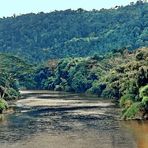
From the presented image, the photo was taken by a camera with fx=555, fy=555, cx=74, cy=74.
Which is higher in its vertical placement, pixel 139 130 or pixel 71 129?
pixel 71 129

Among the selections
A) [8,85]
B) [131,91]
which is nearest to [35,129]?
[131,91]

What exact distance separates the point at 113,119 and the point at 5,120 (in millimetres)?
18587

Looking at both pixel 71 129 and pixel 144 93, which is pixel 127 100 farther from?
pixel 71 129

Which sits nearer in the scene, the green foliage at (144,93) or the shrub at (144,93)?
the green foliage at (144,93)

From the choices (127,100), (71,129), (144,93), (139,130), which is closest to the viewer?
Result: (139,130)

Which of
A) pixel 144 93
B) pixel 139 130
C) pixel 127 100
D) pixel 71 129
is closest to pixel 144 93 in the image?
pixel 144 93

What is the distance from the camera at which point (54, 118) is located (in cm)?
9700

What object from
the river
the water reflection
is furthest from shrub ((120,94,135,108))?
the water reflection

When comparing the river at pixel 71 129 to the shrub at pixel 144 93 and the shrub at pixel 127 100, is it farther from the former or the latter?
the shrub at pixel 144 93

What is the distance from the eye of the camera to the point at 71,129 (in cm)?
8288

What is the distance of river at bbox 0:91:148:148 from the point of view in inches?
2785

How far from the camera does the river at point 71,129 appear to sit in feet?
232

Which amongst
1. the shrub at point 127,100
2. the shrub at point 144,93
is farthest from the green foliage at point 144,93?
the shrub at point 127,100

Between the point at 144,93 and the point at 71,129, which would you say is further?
the point at 144,93
